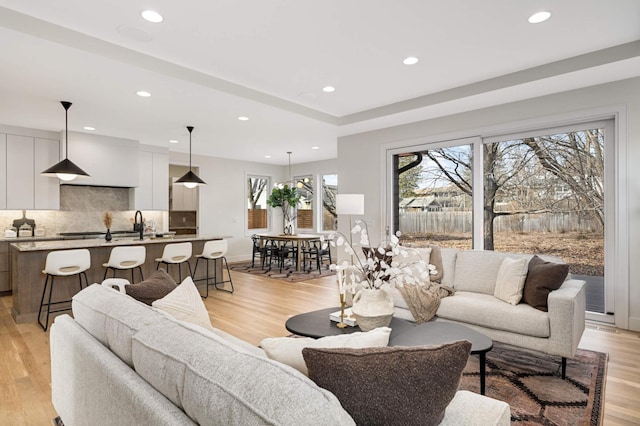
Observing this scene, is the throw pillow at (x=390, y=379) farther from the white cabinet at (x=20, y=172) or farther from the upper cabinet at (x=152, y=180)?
the upper cabinet at (x=152, y=180)

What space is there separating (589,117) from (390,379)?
4342mm

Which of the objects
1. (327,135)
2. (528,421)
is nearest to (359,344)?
(528,421)

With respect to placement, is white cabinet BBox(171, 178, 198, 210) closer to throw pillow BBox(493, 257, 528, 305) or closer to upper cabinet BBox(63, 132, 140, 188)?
upper cabinet BBox(63, 132, 140, 188)

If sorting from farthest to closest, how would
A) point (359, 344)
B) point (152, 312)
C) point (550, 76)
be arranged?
point (550, 76) < point (152, 312) < point (359, 344)

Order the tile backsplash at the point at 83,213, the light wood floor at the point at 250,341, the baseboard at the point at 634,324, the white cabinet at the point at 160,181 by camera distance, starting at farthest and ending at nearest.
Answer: the white cabinet at the point at 160,181
the tile backsplash at the point at 83,213
the baseboard at the point at 634,324
the light wood floor at the point at 250,341

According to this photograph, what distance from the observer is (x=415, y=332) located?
7.95 ft

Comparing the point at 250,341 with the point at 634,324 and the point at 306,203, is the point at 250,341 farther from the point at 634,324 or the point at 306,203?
the point at 306,203

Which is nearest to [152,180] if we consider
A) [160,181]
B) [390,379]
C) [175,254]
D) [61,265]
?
[160,181]

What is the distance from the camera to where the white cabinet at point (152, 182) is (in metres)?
7.07

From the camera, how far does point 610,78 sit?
3.75m

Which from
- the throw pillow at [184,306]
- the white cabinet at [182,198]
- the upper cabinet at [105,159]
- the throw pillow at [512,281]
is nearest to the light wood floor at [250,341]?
the throw pillow at [512,281]

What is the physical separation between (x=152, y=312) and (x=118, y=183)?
5978 millimetres

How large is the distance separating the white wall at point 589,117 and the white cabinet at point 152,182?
14.3 ft

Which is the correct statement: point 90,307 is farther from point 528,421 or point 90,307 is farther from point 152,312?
point 528,421
